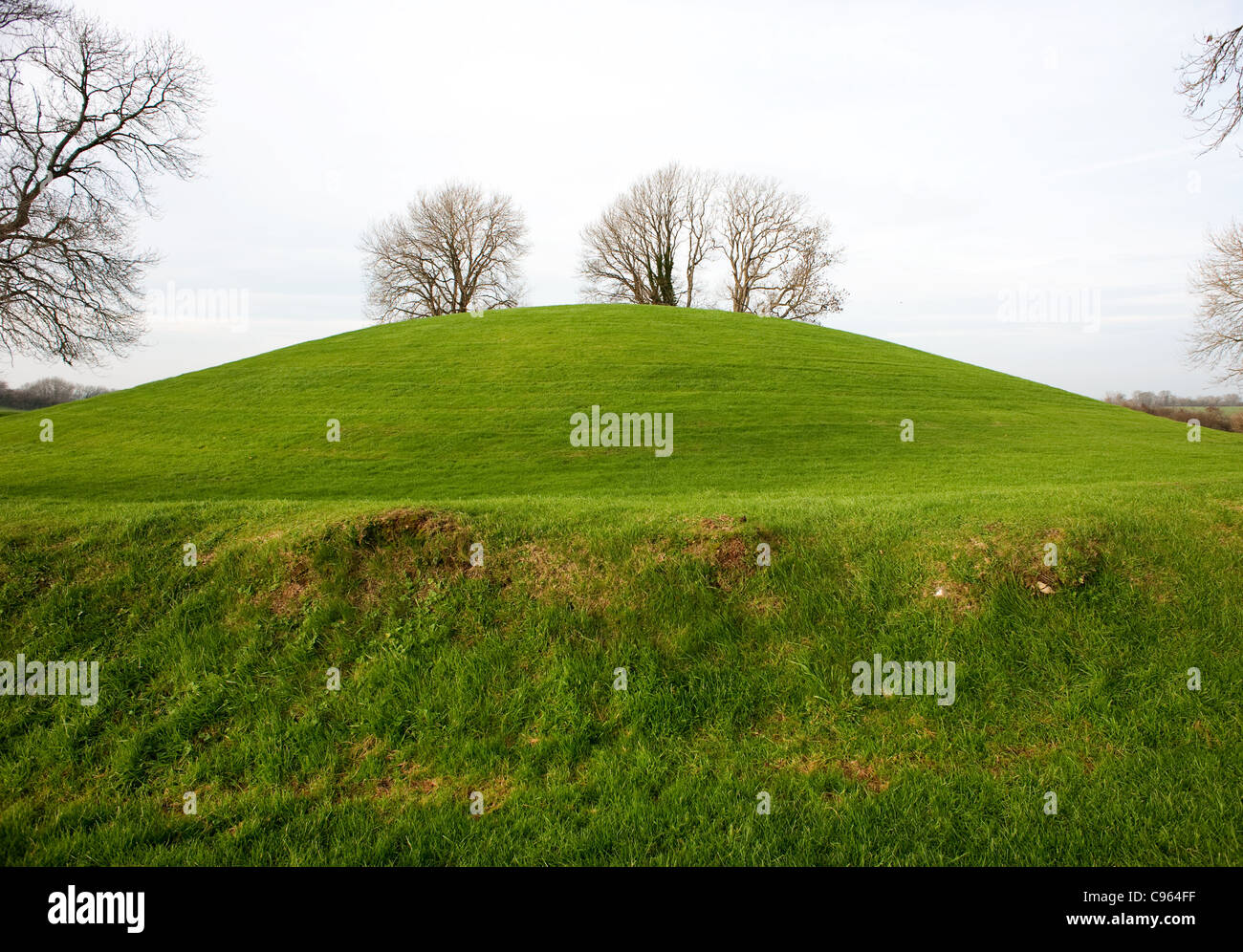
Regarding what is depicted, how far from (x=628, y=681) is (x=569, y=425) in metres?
17.4

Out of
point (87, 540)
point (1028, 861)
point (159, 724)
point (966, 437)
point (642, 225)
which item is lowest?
point (1028, 861)

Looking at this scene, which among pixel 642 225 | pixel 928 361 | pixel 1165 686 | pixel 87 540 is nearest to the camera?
pixel 1165 686

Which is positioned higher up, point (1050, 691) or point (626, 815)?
point (1050, 691)

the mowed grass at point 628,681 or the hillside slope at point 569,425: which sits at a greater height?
the hillside slope at point 569,425

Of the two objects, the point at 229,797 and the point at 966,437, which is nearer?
the point at 229,797

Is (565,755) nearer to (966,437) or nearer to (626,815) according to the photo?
(626,815)

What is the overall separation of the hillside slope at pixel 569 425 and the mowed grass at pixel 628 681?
637 centimetres

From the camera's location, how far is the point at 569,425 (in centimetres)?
2331

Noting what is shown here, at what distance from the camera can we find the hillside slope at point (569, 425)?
59.9 feet

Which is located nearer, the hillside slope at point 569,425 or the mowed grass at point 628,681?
the mowed grass at point 628,681
